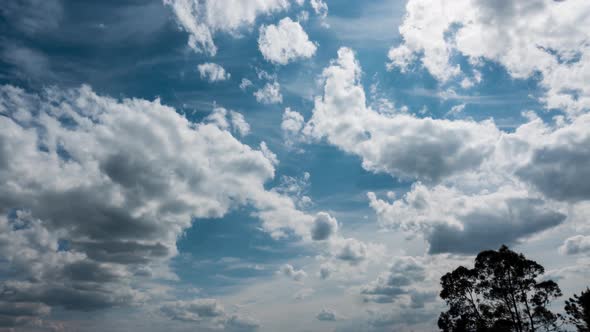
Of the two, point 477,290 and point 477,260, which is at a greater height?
point 477,260

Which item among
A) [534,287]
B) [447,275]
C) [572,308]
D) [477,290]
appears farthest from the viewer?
[447,275]

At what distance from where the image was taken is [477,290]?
206 feet

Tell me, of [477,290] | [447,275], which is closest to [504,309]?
[477,290]

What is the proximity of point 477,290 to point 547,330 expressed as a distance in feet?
35.8

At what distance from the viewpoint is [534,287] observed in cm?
5738

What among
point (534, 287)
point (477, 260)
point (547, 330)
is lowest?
point (547, 330)

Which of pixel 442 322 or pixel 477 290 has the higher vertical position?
pixel 477 290

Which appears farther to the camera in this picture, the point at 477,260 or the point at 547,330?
the point at 477,260

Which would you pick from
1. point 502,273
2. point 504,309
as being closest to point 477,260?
point 502,273

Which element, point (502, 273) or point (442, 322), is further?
point (442, 322)

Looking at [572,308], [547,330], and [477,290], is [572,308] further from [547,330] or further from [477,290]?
[477,290]

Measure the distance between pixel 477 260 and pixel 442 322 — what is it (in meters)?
16.8

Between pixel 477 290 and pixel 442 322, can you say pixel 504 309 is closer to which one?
pixel 477 290

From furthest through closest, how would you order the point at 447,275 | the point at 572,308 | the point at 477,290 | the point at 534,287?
the point at 447,275
the point at 477,290
the point at 534,287
the point at 572,308
